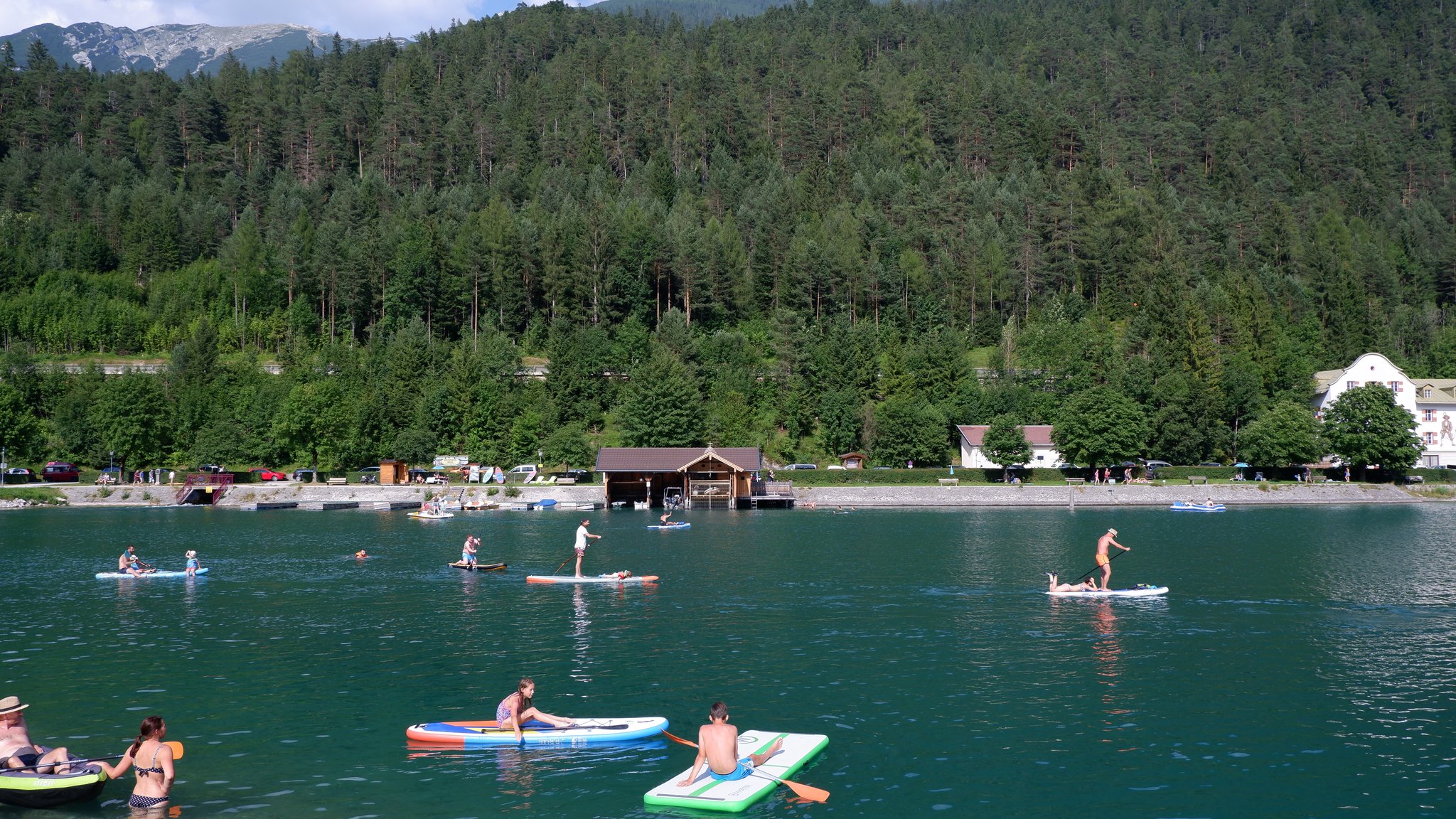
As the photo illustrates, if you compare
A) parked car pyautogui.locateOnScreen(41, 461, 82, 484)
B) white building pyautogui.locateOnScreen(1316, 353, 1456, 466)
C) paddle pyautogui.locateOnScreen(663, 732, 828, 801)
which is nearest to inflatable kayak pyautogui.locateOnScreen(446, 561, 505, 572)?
paddle pyautogui.locateOnScreen(663, 732, 828, 801)

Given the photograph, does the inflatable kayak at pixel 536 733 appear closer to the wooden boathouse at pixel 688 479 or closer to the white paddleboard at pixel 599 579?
the white paddleboard at pixel 599 579

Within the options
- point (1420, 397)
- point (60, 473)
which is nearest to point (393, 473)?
point (60, 473)

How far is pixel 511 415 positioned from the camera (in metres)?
104

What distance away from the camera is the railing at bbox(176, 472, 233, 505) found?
91.8 metres

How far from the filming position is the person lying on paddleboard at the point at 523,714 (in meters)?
21.5

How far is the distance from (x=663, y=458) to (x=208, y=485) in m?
41.2

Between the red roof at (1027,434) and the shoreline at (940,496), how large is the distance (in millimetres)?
10452

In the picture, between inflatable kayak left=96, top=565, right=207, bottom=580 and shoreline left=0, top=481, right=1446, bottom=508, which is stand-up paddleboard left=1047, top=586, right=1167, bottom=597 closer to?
inflatable kayak left=96, top=565, right=207, bottom=580

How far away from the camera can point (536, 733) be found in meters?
21.4

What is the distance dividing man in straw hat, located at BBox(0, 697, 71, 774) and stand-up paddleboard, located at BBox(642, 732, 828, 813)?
409 inches

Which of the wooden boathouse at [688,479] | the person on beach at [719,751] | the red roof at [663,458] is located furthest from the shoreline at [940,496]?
the person on beach at [719,751]

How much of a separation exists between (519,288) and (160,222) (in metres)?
56.2

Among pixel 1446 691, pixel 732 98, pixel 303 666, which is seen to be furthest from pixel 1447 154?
pixel 303 666

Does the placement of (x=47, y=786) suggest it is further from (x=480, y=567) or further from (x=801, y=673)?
(x=480, y=567)
